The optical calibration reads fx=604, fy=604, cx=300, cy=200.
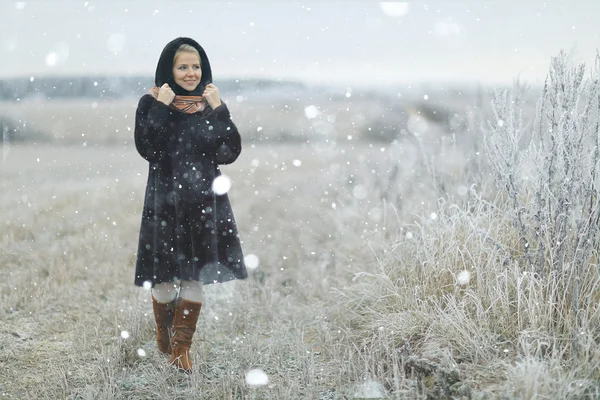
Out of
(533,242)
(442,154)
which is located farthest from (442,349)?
(442,154)

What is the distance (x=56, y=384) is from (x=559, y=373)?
2.67 meters

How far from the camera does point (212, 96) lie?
125 inches

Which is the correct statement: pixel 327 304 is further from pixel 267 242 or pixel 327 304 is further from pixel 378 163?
pixel 378 163

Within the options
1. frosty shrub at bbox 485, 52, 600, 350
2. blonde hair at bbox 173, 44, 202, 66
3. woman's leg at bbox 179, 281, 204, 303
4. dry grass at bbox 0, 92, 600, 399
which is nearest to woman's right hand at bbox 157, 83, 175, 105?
blonde hair at bbox 173, 44, 202, 66

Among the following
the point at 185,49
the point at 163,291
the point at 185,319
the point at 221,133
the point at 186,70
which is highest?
the point at 185,49

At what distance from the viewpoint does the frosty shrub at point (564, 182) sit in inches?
129

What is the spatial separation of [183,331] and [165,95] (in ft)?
4.27

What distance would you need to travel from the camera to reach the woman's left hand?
3.18m

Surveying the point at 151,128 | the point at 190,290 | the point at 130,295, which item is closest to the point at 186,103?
the point at 151,128

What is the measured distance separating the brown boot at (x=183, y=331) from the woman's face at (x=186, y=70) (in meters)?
1.19

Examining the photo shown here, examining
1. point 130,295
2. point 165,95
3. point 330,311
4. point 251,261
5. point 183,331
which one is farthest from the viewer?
point 251,261

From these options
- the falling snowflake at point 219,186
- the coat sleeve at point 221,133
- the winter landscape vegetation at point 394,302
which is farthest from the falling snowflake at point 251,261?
the coat sleeve at point 221,133

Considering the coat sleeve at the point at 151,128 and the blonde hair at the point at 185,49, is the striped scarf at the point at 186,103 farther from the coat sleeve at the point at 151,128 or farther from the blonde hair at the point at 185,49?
the blonde hair at the point at 185,49

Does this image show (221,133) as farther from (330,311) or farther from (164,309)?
(330,311)
